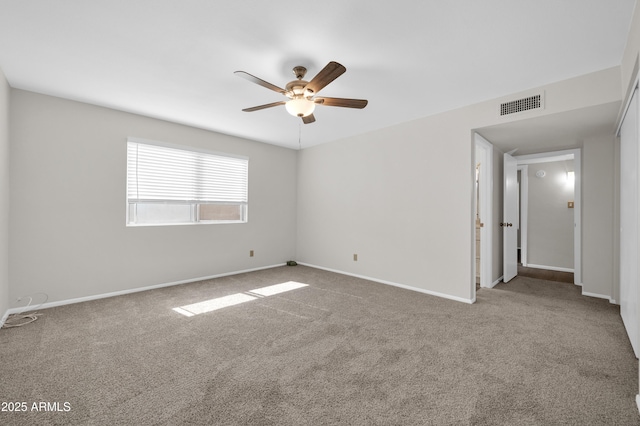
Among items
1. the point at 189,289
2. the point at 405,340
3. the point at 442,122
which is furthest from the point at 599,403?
the point at 189,289

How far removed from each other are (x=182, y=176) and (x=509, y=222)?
5.46 meters

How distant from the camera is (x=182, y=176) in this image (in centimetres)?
436

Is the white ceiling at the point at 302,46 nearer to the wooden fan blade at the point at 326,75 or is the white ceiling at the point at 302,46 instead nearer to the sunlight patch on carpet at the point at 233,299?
the wooden fan blade at the point at 326,75

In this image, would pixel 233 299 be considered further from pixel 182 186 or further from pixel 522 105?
pixel 522 105

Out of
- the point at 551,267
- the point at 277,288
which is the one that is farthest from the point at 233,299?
the point at 551,267

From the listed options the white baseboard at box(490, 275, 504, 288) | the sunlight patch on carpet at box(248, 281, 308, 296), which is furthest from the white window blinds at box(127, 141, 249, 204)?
the white baseboard at box(490, 275, 504, 288)

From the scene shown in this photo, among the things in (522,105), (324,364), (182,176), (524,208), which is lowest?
(324,364)

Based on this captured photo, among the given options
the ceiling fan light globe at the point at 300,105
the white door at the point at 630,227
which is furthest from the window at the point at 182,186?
the white door at the point at 630,227

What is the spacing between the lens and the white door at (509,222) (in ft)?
14.9

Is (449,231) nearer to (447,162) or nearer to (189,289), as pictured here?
(447,162)

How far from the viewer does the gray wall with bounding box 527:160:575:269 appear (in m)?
5.44

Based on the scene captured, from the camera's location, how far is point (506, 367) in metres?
2.02

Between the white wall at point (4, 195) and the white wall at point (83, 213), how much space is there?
0.11 metres

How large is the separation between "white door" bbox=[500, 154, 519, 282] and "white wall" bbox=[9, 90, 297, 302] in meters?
4.88
